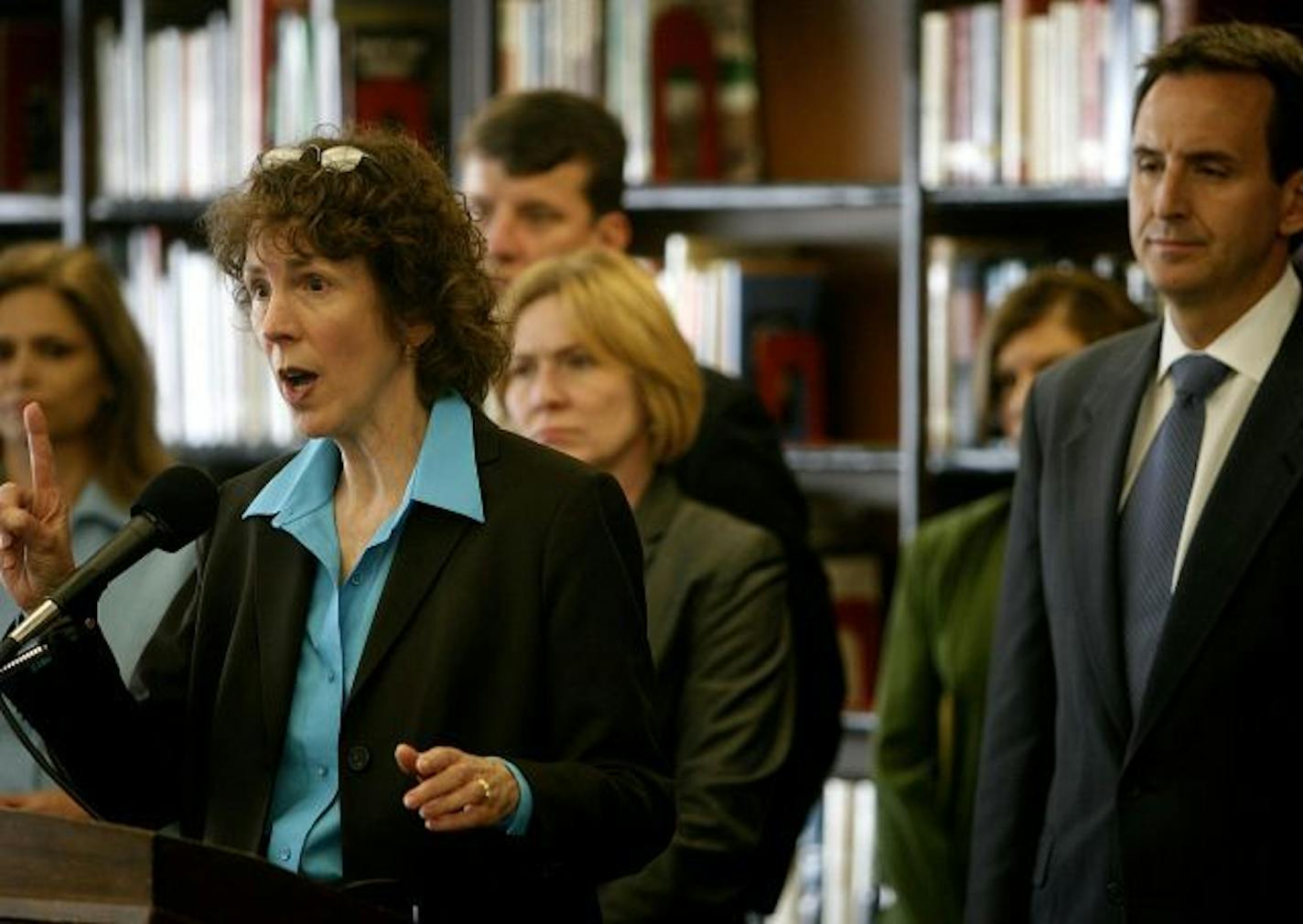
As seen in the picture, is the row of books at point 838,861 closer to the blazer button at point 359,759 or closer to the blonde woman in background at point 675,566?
the blonde woman in background at point 675,566

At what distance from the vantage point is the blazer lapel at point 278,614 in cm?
206

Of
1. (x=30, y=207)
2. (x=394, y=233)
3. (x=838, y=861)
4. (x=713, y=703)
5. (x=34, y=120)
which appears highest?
(x=34, y=120)

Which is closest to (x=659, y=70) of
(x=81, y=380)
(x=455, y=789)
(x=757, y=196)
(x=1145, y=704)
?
(x=757, y=196)

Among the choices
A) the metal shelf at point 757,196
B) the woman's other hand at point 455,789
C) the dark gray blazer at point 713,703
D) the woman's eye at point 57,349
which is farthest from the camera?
the metal shelf at point 757,196

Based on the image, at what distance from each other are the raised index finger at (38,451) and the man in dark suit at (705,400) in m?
1.12

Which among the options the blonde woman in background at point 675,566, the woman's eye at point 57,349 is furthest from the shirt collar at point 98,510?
the blonde woman in background at point 675,566

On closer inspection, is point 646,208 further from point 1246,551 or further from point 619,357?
point 1246,551

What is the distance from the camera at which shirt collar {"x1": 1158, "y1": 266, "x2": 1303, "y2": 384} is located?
2670 mm

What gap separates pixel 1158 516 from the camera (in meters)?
2.65

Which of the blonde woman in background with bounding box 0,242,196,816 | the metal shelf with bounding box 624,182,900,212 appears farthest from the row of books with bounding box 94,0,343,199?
the blonde woman in background with bounding box 0,242,196,816

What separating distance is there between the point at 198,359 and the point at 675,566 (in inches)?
84.5

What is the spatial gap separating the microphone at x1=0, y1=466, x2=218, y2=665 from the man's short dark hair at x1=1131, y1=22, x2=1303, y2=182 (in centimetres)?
124

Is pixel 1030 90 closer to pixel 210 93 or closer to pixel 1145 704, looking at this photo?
pixel 210 93

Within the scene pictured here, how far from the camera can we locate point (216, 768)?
209cm
